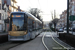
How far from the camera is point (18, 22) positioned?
16172 mm

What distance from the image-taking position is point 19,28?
1609cm

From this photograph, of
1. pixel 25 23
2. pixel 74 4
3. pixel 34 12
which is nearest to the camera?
pixel 25 23

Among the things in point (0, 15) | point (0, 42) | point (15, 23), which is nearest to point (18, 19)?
point (15, 23)

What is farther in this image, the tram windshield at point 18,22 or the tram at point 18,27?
the tram windshield at point 18,22

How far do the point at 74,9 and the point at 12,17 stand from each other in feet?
210

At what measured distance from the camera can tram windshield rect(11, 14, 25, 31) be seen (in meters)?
16.1

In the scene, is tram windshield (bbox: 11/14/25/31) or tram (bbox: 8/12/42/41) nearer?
tram (bbox: 8/12/42/41)

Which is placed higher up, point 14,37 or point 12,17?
point 12,17

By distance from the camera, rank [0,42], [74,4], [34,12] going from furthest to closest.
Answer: [74,4], [34,12], [0,42]

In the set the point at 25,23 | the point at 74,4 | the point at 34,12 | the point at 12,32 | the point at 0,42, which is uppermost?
the point at 74,4

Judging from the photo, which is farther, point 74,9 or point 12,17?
point 74,9

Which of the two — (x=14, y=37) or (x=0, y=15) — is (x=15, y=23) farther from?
(x=0, y=15)

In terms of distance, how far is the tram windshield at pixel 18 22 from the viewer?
1608 centimetres

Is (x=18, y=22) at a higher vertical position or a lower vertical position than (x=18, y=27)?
higher
